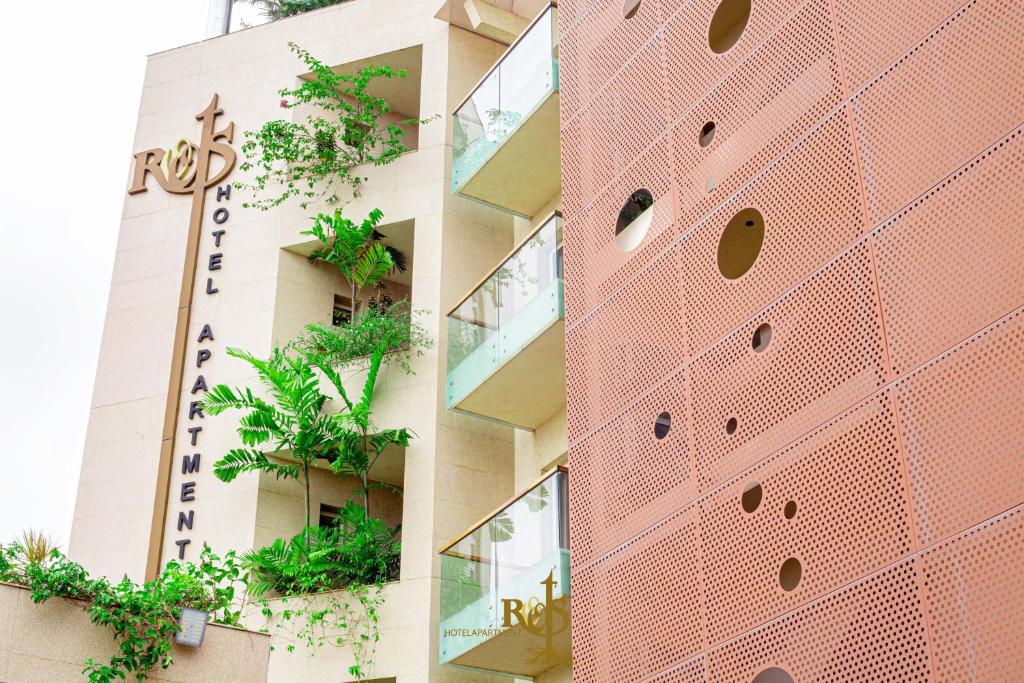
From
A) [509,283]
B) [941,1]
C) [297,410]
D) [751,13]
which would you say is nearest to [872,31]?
[941,1]

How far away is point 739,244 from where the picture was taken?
1041 centimetres

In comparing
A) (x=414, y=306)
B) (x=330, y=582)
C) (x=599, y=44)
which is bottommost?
(x=330, y=582)

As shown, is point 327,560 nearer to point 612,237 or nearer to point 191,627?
point 191,627

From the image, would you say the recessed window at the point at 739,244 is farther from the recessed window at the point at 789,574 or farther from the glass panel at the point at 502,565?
the glass panel at the point at 502,565

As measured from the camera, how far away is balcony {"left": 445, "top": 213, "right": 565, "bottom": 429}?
14617mm

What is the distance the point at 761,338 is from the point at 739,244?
117cm

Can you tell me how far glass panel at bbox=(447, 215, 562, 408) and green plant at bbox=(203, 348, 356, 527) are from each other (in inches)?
82.9

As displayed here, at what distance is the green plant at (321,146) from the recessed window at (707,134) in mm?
9640

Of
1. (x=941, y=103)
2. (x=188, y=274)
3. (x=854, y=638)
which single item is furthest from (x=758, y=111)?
(x=188, y=274)

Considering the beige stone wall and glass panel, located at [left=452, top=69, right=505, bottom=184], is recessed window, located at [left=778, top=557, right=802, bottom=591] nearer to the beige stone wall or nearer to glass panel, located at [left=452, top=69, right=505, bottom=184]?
the beige stone wall

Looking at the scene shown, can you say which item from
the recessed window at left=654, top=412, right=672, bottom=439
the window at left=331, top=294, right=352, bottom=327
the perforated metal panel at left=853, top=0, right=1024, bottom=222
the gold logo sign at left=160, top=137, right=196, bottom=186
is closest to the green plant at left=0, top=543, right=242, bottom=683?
the recessed window at left=654, top=412, right=672, bottom=439

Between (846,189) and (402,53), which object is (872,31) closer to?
(846,189)

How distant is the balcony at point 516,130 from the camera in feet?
53.5

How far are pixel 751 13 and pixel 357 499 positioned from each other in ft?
35.6
